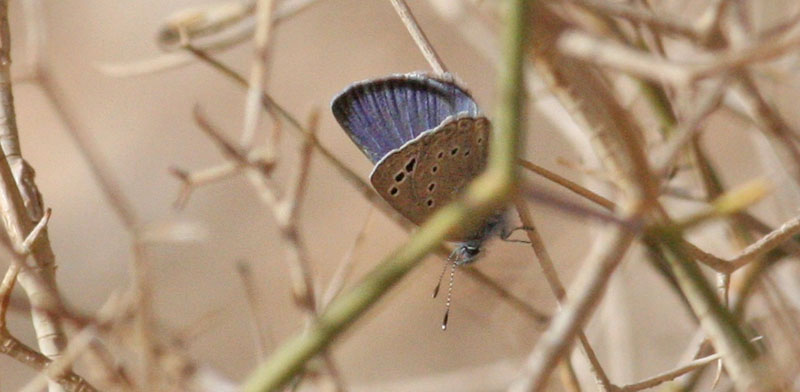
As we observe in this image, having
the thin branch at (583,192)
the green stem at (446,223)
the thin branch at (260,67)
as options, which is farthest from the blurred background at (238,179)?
the green stem at (446,223)

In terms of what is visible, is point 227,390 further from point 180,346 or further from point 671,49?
point 671,49

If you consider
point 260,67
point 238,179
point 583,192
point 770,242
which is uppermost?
point 238,179

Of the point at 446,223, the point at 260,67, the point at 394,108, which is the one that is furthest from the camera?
the point at 394,108

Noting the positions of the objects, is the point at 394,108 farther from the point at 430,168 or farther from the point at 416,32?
the point at 416,32

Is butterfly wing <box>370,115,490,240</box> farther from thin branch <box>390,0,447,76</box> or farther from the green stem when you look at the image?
→ the green stem

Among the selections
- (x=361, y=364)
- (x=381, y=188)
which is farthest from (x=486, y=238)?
(x=361, y=364)

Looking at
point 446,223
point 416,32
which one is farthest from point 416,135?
point 446,223

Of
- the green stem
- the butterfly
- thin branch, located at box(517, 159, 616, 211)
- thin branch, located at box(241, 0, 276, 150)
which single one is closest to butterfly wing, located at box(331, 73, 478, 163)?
the butterfly
